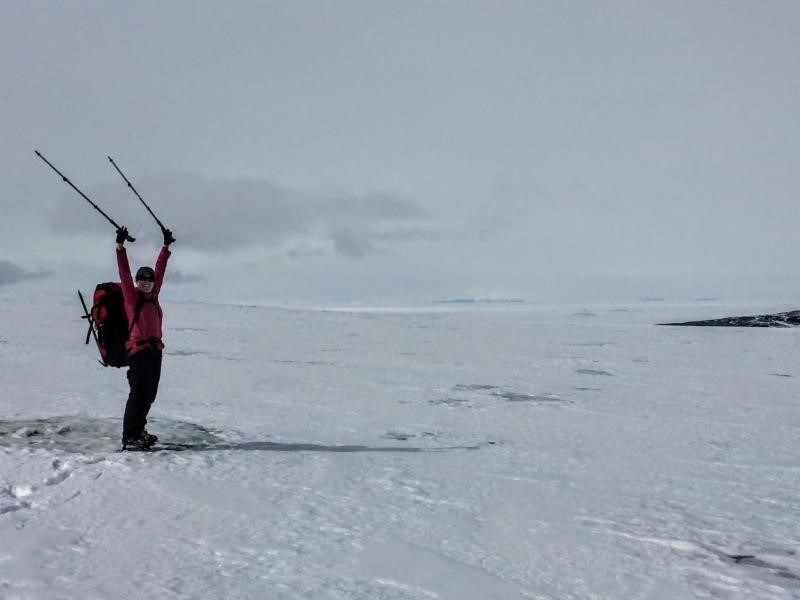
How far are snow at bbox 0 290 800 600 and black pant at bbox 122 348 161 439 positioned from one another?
310 mm

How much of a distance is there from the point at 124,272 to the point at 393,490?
3.16 metres

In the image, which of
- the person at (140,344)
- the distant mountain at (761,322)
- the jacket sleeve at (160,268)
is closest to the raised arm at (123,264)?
the person at (140,344)

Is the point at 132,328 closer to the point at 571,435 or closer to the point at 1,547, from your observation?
the point at 1,547

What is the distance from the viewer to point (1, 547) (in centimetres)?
312

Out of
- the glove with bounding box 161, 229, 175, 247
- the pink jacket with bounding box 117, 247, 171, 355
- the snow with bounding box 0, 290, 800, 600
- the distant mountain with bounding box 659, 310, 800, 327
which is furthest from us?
the distant mountain with bounding box 659, 310, 800, 327

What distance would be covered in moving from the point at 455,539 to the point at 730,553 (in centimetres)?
171

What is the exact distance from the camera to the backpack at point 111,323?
5.57 metres

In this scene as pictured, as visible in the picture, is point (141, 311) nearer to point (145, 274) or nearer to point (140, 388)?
point (145, 274)

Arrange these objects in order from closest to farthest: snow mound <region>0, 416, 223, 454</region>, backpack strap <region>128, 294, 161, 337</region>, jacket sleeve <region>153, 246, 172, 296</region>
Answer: snow mound <region>0, 416, 223, 454</region> < backpack strap <region>128, 294, 161, 337</region> < jacket sleeve <region>153, 246, 172, 296</region>

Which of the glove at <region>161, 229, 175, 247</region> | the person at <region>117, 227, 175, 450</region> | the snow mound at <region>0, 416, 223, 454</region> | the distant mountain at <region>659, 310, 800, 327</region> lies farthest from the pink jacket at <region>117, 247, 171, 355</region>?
the distant mountain at <region>659, 310, 800, 327</region>

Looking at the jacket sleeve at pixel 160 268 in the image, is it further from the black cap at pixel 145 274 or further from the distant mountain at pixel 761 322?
the distant mountain at pixel 761 322

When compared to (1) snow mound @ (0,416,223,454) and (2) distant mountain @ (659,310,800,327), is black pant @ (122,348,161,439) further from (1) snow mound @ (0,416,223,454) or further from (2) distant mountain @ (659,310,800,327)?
(2) distant mountain @ (659,310,800,327)

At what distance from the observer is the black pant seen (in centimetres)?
536

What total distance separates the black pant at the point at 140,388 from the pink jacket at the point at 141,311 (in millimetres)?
89
